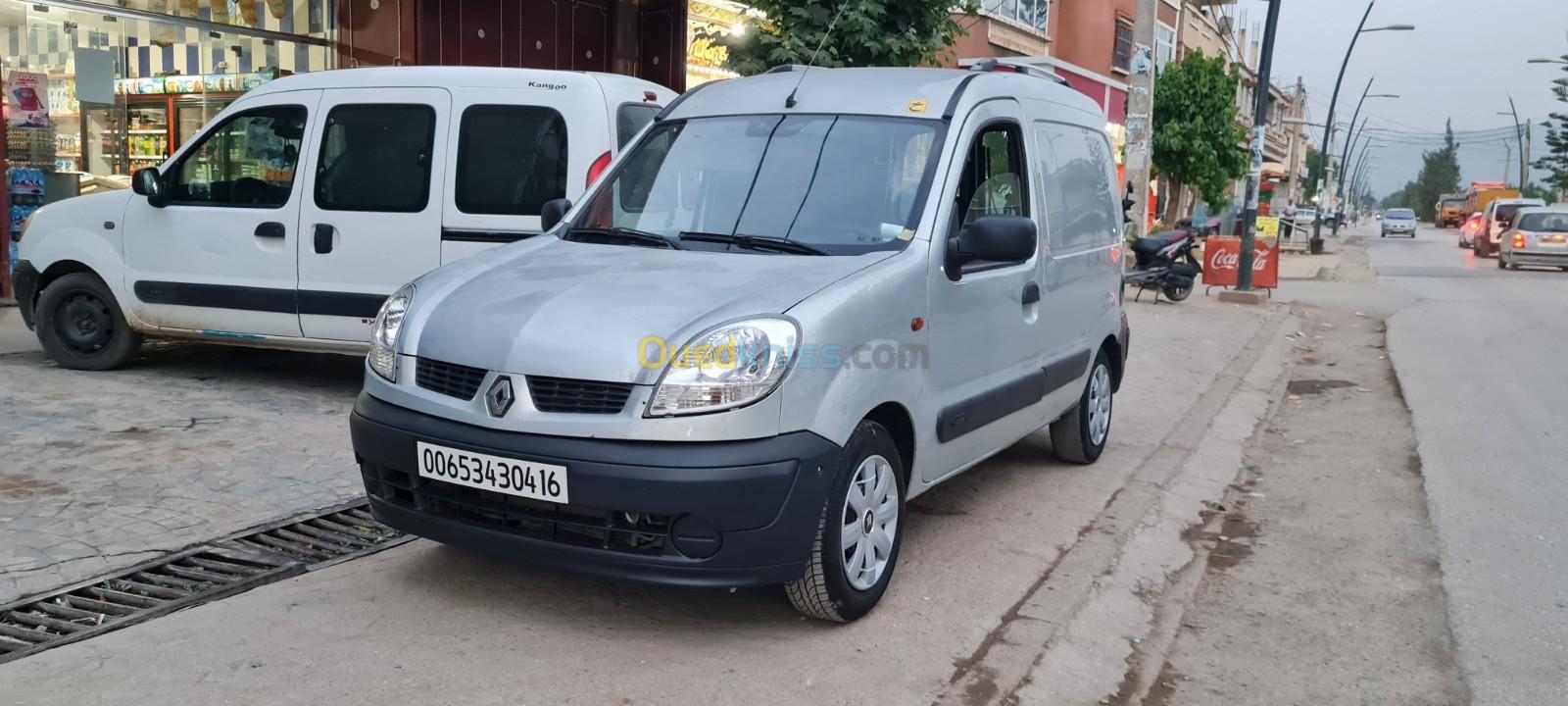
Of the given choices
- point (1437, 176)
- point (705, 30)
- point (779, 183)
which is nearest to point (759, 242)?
point (779, 183)

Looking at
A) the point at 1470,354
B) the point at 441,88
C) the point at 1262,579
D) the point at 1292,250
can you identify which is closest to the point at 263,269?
the point at 441,88

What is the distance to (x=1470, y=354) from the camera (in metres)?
11.8

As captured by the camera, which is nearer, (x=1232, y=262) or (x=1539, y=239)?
(x=1232, y=262)

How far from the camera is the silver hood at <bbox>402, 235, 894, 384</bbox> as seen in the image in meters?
3.61

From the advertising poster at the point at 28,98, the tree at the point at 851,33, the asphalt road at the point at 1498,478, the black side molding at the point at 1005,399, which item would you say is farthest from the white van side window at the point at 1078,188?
the advertising poster at the point at 28,98

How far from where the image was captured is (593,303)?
379cm

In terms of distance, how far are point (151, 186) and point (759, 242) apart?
4586 millimetres

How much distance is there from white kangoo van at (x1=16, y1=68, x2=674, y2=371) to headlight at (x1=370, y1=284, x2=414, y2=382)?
8.43ft

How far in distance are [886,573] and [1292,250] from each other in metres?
38.5

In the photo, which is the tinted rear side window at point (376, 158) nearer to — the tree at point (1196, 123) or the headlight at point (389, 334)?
the headlight at point (389, 334)

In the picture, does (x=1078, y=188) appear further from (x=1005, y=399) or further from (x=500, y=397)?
(x=500, y=397)

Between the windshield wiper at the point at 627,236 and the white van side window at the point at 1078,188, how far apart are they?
1.89 meters

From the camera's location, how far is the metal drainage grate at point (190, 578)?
150 inches

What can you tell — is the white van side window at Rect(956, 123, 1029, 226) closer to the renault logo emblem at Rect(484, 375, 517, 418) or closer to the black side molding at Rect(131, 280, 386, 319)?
the renault logo emblem at Rect(484, 375, 517, 418)
